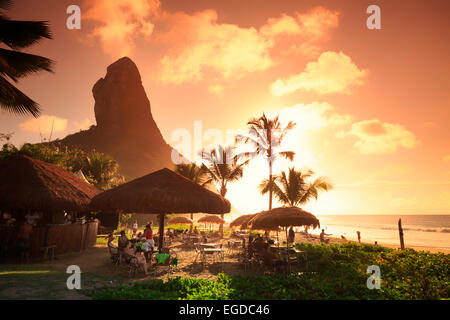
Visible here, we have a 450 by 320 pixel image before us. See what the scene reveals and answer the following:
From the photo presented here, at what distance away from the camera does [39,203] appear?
10.4 meters

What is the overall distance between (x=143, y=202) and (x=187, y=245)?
425 inches

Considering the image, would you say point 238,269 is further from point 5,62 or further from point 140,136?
point 140,136

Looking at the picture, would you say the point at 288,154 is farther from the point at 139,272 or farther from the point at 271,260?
the point at 139,272

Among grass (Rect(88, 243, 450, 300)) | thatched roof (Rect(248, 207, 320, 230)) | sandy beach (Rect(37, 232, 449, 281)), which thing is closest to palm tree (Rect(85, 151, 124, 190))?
sandy beach (Rect(37, 232, 449, 281))

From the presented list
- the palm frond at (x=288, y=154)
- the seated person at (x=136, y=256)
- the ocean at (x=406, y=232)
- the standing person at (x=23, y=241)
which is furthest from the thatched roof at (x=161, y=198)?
the ocean at (x=406, y=232)

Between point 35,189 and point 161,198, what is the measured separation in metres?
6.22

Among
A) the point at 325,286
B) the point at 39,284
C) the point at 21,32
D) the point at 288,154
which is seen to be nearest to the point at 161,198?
the point at 39,284

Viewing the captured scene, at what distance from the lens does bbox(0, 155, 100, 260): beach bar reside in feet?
34.2

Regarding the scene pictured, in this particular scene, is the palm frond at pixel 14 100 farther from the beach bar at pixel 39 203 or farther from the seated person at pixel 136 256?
the seated person at pixel 136 256

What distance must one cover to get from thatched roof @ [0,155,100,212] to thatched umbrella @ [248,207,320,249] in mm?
8435
